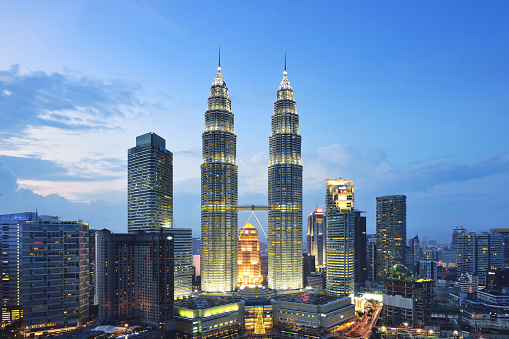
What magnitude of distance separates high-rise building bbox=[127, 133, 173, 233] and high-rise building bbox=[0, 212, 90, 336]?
39.0 metres

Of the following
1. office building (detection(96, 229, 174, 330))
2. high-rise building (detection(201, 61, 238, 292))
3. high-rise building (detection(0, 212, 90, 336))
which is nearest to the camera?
high-rise building (detection(0, 212, 90, 336))

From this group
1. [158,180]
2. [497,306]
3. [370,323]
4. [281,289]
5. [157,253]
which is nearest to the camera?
[157,253]

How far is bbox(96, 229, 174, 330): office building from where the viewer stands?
137 meters

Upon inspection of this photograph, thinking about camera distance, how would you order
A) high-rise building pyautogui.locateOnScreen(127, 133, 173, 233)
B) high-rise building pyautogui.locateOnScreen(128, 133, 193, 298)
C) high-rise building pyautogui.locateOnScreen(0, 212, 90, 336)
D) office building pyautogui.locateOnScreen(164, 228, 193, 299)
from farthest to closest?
high-rise building pyautogui.locateOnScreen(127, 133, 173, 233), high-rise building pyautogui.locateOnScreen(128, 133, 193, 298), office building pyautogui.locateOnScreen(164, 228, 193, 299), high-rise building pyautogui.locateOnScreen(0, 212, 90, 336)

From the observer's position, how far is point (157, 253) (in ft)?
457

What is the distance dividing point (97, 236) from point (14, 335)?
38177mm

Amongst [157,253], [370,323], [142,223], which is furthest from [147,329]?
[370,323]

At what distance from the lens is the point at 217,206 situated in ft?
646

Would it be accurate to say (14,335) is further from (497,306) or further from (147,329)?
(497,306)

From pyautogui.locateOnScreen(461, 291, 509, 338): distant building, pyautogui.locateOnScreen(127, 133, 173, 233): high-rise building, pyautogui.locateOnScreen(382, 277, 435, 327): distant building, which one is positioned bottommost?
pyautogui.locateOnScreen(461, 291, 509, 338): distant building

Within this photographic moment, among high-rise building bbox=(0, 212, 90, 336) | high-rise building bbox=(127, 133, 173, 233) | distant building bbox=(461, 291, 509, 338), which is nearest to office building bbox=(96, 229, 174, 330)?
high-rise building bbox=(0, 212, 90, 336)

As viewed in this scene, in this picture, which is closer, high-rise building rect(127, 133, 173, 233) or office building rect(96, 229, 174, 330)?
office building rect(96, 229, 174, 330)

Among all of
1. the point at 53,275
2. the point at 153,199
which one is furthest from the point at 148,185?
the point at 53,275

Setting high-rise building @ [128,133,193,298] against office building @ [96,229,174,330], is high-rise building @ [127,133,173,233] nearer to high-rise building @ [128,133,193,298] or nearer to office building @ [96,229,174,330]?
high-rise building @ [128,133,193,298]
